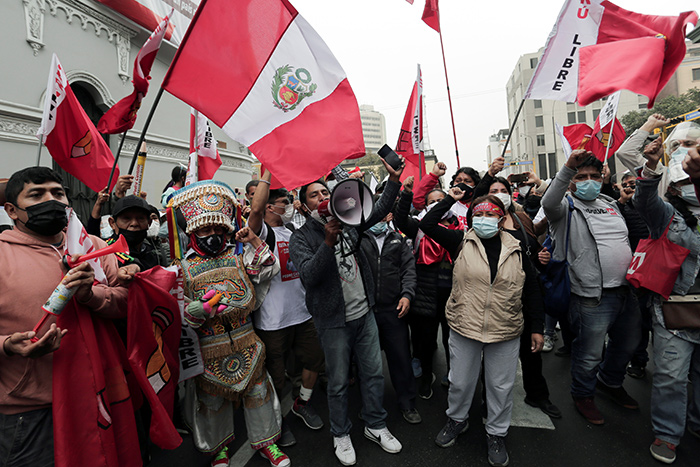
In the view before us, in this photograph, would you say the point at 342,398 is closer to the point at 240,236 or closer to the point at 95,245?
the point at 240,236

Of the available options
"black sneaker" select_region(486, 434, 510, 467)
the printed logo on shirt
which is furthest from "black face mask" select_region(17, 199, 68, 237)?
"black sneaker" select_region(486, 434, 510, 467)

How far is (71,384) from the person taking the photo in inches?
70.6

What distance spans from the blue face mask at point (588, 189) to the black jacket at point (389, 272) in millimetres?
1564

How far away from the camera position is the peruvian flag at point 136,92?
318cm

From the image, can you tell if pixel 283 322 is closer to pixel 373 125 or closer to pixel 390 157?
pixel 390 157

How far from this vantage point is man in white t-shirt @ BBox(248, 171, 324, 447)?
303 cm

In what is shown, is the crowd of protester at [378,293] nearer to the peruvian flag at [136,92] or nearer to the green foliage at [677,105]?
the peruvian flag at [136,92]

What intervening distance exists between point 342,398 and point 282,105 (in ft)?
7.19

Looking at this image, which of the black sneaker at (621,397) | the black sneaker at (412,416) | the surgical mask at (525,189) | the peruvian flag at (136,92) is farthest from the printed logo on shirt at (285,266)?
the surgical mask at (525,189)

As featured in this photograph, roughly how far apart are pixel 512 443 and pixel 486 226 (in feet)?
5.64

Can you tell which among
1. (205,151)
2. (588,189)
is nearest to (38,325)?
(205,151)

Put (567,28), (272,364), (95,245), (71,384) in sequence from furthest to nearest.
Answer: (567,28)
(272,364)
(95,245)
(71,384)

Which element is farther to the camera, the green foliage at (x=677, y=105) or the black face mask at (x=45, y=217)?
the green foliage at (x=677, y=105)

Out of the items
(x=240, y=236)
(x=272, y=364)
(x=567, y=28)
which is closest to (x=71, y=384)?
(x=240, y=236)
